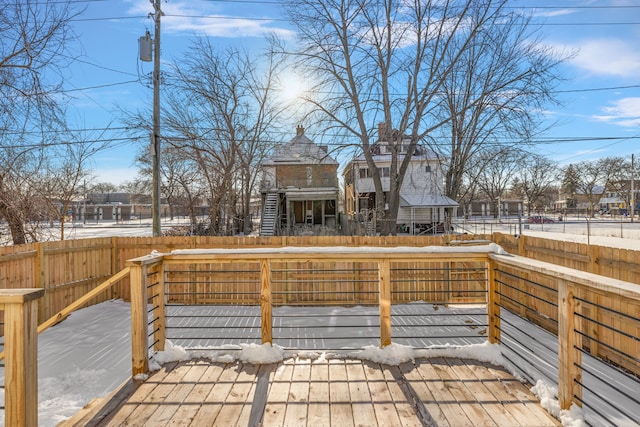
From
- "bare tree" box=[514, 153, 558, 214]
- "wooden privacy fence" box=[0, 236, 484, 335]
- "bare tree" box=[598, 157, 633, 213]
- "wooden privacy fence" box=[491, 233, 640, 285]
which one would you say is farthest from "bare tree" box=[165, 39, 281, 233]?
"bare tree" box=[598, 157, 633, 213]

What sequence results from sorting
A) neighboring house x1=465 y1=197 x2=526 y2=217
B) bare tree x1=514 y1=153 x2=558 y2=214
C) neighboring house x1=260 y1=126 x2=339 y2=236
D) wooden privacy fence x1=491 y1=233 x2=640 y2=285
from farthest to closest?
neighboring house x1=465 y1=197 x2=526 y2=217 < bare tree x1=514 y1=153 x2=558 y2=214 < neighboring house x1=260 y1=126 x2=339 y2=236 < wooden privacy fence x1=491 y1=233 x2=640 y2=285

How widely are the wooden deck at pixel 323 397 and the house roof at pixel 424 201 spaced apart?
17.4 m

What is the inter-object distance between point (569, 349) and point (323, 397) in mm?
1602

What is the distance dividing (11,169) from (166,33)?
191 inches

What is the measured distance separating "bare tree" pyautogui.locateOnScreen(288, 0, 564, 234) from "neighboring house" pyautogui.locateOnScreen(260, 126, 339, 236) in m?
4.17

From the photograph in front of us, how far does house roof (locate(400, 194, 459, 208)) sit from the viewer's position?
64.5 ft

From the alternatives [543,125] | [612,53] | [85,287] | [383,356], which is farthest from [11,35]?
[612,53]

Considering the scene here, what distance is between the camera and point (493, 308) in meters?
3.00

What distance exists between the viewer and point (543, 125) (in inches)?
462

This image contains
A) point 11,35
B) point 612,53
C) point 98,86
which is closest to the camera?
point 11,35

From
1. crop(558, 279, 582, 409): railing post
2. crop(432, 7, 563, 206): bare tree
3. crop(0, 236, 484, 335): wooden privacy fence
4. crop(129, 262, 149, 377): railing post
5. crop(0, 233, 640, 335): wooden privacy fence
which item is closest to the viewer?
crop(558, 279, 582, 409): railing post

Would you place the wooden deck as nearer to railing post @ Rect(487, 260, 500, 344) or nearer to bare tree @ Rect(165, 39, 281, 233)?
railing post @ Rect(487, 260, 500, 344)

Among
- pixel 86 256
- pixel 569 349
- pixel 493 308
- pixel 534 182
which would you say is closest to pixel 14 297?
pixel 569 349

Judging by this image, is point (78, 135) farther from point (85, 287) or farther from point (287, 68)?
point (287, 68)
